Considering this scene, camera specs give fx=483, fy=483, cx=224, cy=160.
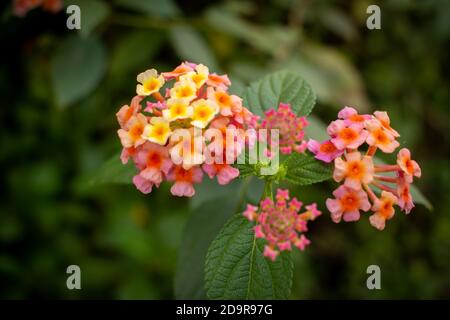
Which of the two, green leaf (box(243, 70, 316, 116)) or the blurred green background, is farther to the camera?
the blurred green background

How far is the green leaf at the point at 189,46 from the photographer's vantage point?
198 centimetres

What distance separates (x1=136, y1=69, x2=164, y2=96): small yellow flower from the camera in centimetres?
105

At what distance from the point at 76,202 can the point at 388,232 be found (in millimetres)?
1552

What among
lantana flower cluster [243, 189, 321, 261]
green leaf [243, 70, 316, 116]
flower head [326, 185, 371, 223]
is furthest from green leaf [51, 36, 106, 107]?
flower head [326, 185, 371, 223]

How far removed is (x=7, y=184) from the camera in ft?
6.95

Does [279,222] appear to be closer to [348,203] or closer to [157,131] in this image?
[348,203]

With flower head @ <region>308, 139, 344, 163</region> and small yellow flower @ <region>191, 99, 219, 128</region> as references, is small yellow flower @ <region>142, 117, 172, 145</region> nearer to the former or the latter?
small yellow flower @ <region>191, 99, 219, 128</region>

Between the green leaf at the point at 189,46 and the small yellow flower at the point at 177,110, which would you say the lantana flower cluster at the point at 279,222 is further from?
the green leaf at the point at 189,46

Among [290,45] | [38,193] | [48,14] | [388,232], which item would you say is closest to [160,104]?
[48,14]

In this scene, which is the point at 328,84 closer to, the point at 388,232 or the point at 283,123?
the point at 388,232

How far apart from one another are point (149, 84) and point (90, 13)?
27.7 inches

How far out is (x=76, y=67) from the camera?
184 cm

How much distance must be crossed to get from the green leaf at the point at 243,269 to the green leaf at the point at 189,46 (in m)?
1.08

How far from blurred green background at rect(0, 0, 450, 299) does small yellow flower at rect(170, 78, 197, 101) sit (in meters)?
0.55
